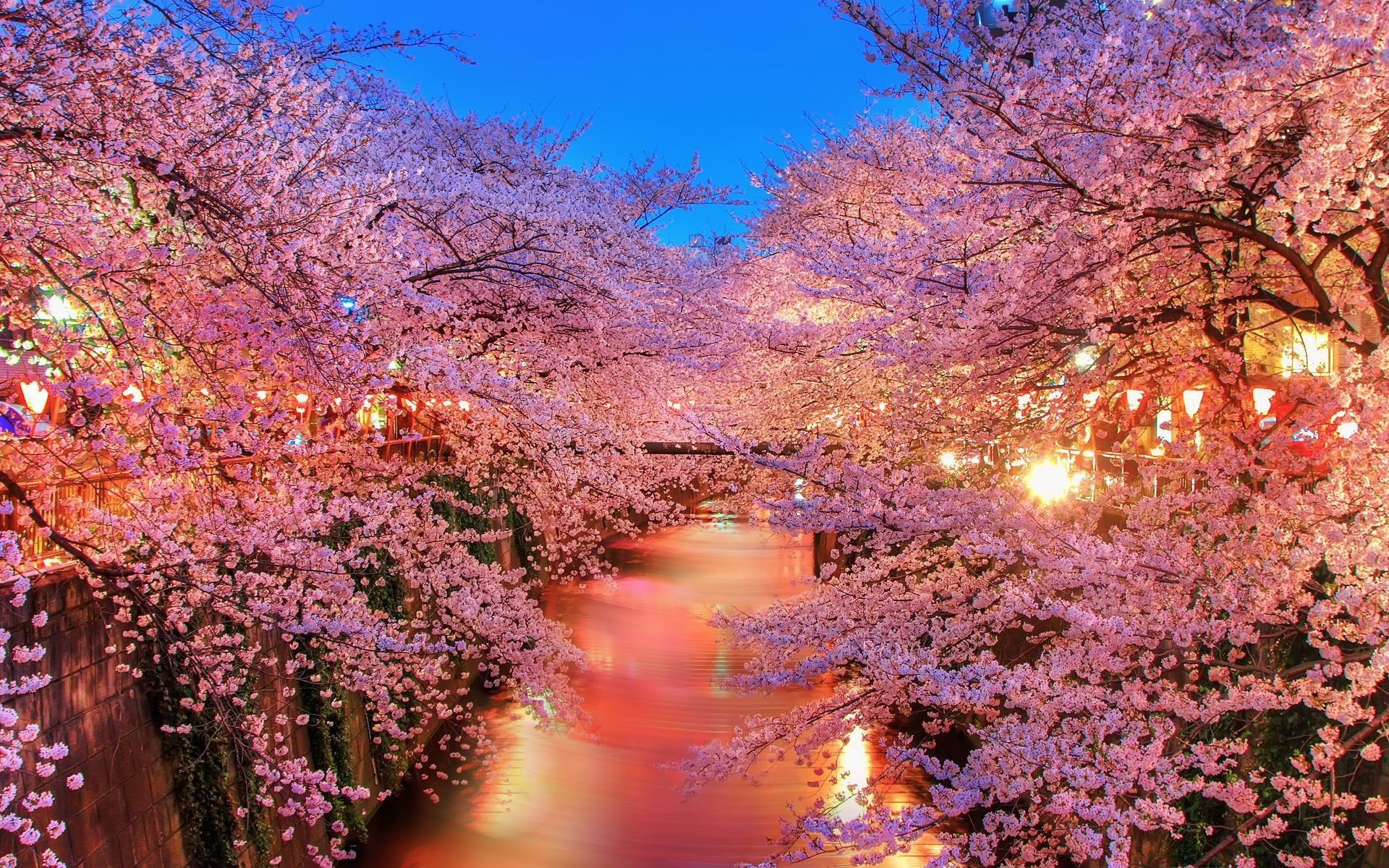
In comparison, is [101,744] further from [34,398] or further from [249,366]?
[34,398]

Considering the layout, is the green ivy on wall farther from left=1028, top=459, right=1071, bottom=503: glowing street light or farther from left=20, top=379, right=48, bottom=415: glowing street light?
left=1028, top=459, right=1071, bottom=503: glowing street light

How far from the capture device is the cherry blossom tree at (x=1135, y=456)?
151 inches

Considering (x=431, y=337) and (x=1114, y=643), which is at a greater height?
(x=431, y=337)

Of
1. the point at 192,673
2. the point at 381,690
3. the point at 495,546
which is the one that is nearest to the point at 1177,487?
the point at 381,690

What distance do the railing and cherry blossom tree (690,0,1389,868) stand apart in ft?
13.9

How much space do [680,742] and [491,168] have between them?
10.3 metres

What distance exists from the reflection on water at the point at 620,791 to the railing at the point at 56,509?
5727 mm

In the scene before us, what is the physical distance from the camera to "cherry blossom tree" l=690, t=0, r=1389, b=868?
3.83m

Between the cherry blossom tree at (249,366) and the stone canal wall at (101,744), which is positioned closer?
the cherry blossom tree at (249,366)

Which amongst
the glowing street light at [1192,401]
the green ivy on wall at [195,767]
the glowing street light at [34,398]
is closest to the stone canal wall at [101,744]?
the green ivy on wall at [195,767]

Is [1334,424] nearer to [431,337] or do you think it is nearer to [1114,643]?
[1114,643]

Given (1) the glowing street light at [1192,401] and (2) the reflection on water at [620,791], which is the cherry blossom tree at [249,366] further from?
(1) the glowing street light at [1192,401]

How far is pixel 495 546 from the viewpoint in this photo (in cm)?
1698

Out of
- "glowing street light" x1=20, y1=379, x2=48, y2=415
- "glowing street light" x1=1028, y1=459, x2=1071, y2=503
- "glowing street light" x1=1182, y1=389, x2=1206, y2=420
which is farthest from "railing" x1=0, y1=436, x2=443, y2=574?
"glowing street light" x1=1182, y1=389, x2=1206, y2=420
